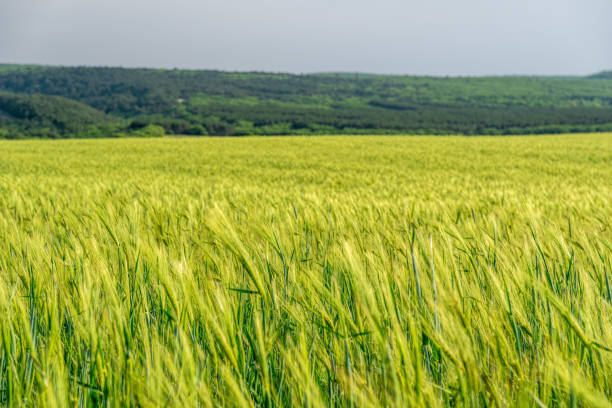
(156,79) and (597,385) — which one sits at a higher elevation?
(156,79)

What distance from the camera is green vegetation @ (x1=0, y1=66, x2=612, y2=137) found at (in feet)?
206

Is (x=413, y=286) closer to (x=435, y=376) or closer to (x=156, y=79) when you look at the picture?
(x=435, y=376)

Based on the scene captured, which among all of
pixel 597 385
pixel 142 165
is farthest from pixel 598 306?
pixel 142 165

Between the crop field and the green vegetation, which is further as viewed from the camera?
the green vegetation

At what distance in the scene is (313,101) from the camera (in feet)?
360

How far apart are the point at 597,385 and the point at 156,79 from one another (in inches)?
5286

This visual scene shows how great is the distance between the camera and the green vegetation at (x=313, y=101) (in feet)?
206

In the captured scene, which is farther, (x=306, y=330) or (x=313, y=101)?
(x=313, y=101)

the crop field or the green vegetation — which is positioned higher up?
the green vegetation

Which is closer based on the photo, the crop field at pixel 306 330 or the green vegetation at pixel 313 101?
the crop field at pixel 306 330

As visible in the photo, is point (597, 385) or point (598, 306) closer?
point (597, 385)

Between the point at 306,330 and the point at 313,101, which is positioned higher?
the point at 313,101

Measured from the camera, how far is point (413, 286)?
4.02 feet

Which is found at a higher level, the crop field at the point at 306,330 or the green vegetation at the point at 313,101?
the green vegetation at the point at 313,101
